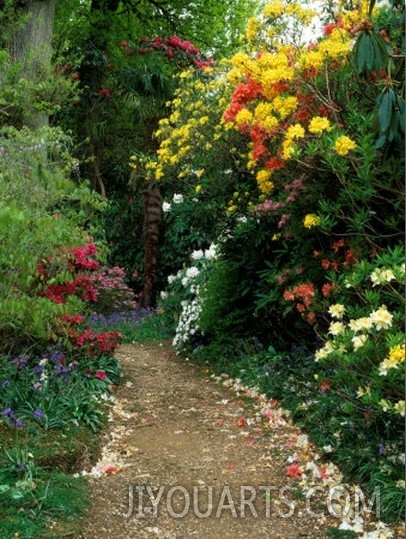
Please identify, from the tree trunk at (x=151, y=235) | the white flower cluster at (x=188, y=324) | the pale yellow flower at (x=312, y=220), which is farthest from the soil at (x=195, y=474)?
the tree trunk at (x=151, y=235)

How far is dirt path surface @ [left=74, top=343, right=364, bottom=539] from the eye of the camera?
4246 millimetres

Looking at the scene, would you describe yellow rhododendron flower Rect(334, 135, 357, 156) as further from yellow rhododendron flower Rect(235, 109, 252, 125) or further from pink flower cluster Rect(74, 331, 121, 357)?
pink flower cluster Rect(74, 331, 121, 357)

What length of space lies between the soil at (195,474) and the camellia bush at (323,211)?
0.43 m

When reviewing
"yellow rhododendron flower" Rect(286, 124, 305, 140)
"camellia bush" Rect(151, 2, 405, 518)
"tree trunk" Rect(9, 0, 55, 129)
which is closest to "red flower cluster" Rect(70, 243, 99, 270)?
"camellia bush" Rect(151, 2, 405, 518)

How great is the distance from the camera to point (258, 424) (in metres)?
6.04

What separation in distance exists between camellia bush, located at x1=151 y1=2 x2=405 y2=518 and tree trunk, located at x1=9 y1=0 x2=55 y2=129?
2.63 meters

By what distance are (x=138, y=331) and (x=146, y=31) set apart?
7.68 metres

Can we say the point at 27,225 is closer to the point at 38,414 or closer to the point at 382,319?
the point at 38,414

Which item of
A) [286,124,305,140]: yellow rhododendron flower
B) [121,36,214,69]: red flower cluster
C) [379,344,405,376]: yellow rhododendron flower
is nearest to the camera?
[379,344,405,376]: yellow rhododendron flower

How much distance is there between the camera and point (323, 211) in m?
5.30

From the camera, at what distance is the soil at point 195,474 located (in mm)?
4242

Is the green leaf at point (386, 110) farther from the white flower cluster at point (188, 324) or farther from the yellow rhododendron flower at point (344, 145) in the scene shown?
the white flower cluster at point (188, 324)

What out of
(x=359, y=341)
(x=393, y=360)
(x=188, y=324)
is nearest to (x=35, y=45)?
(x=188, y=324)

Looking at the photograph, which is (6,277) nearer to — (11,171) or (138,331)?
(11,171)
